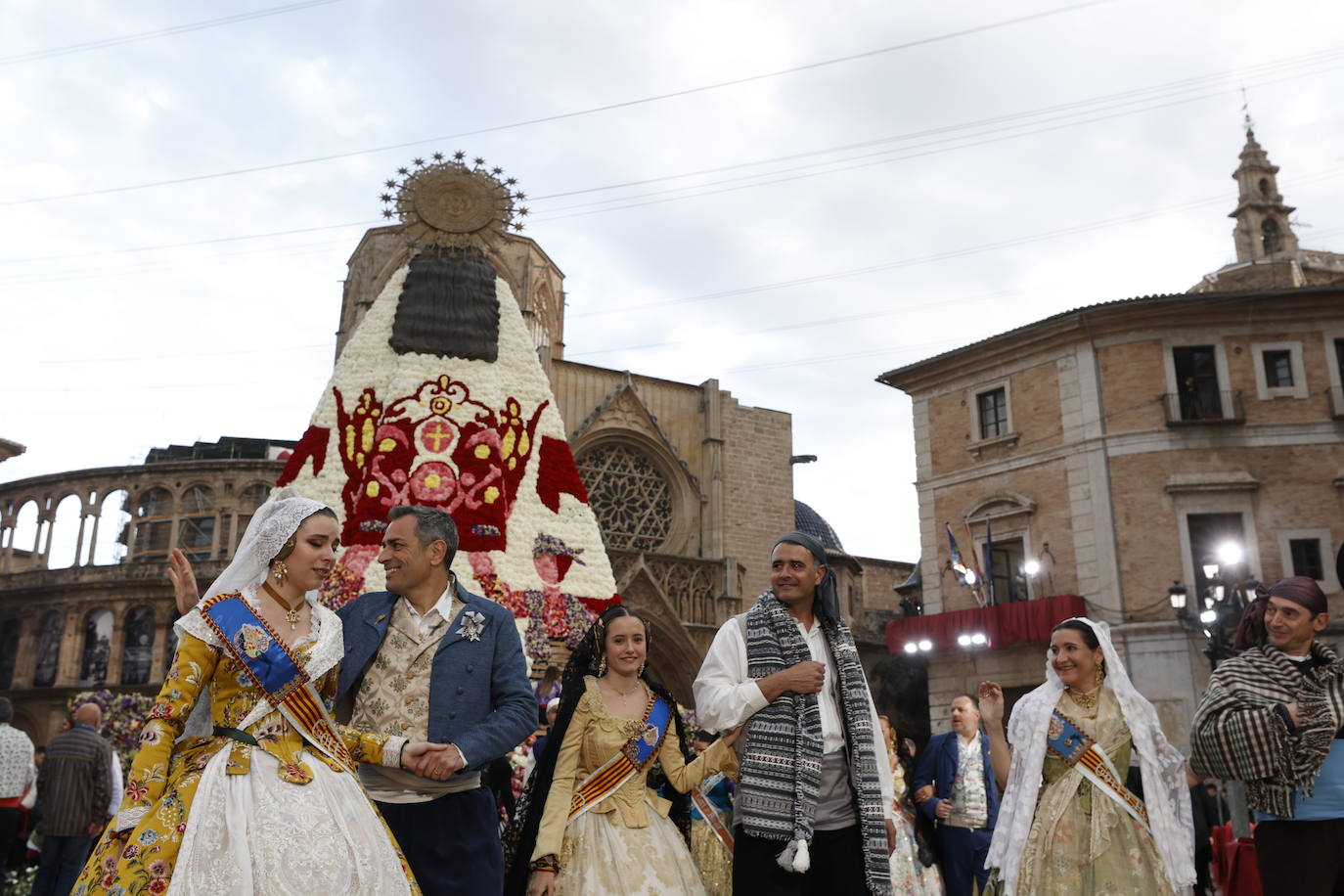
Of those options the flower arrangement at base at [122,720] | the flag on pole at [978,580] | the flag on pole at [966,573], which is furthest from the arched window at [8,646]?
the flag on pole at [978,580]

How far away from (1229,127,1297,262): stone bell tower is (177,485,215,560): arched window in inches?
1519

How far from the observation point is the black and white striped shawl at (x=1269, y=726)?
3918mm

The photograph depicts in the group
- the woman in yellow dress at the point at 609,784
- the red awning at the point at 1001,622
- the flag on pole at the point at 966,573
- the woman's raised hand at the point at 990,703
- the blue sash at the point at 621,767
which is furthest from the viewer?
the flag on pole at the point at 966,573

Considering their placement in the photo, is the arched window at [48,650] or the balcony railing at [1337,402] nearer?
the balcony railing at [1337,402]

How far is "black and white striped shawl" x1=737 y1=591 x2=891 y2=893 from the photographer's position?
3818 millimetres

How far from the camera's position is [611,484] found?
85.1 ft

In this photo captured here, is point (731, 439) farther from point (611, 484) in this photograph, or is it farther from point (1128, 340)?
point (1128, 340)

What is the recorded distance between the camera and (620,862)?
4328 millimetres

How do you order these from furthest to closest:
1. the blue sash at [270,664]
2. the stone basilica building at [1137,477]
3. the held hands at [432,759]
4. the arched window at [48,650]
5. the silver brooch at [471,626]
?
the arched window at [48,650] → the stone basilica building at [1137,477] → the silver brooch at [471,626] → the held hands at [432,759] → the blue sash at [270,664]

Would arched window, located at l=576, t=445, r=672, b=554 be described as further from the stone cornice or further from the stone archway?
the stone cornice

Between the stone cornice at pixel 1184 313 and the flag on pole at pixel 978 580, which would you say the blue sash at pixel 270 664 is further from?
the stone cornice at pixel 1184 313

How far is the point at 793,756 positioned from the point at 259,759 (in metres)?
1.73

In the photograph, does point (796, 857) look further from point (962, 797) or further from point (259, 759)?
point (962, 797)

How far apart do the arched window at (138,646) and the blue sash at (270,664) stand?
27.7 metres
